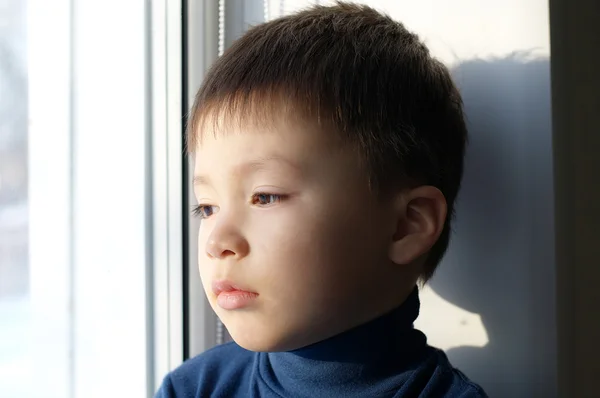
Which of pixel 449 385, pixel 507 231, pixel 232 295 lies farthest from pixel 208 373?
pixel 507 231

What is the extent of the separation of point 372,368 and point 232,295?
0.18 metres

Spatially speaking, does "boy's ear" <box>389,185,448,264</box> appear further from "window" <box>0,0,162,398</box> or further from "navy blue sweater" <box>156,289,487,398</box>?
"window" <box>0,0,162,398</box>

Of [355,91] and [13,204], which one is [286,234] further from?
[13,204]

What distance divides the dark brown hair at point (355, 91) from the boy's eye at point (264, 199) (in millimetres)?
78

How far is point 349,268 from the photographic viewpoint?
2.52ft

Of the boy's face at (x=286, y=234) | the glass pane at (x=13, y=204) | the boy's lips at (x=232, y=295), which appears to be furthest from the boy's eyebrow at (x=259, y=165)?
the glass pane at (x=13, y=204)

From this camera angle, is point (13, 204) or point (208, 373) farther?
point (208, 373)

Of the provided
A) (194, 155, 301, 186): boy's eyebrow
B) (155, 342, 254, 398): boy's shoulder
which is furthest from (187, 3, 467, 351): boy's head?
(155, 342, 254, 398): boy's shoulder

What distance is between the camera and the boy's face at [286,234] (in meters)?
0.74

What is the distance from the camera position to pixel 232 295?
0.76m

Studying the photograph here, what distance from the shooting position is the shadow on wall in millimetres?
865

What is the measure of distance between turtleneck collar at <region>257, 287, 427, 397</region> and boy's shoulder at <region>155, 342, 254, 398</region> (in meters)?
0.10

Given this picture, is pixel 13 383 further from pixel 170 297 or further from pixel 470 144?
pixel 470 144

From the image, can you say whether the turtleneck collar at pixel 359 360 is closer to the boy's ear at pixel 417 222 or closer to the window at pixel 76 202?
the boy's ear at pixel 417 222
